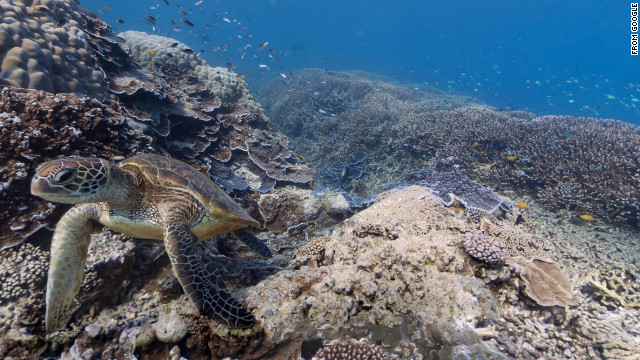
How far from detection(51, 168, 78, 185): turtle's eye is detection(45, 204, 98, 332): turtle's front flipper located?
0.47m

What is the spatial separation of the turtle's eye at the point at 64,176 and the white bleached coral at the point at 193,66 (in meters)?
6.88

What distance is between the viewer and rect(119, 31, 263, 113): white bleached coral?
855cm

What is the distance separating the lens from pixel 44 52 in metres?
4.29

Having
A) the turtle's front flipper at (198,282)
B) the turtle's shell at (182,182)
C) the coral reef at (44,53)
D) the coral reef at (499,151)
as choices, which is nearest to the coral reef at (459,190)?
the coral reef at (499,151)

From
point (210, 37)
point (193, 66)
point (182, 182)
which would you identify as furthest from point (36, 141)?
point (210, 37)

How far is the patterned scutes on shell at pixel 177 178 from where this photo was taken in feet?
9.68

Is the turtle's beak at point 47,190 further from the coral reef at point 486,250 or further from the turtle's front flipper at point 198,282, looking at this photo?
the coral reef at point 486,250

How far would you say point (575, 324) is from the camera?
2602 millimetres

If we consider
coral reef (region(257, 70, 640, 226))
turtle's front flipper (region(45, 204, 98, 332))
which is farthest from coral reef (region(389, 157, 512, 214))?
turtle's front flipper (region(45, 204, 98, 332))

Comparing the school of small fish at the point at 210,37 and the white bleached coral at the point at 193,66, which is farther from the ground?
the school of small fish at the point at 210,37

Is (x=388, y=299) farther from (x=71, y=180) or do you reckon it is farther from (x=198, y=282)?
(x=71, y=180)

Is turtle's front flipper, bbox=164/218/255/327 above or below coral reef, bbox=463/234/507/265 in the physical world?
below

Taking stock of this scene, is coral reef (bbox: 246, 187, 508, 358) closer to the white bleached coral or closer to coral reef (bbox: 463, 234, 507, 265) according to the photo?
coral reef (bbox: 463, 234, 507, 265)

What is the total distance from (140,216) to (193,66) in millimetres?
8569
